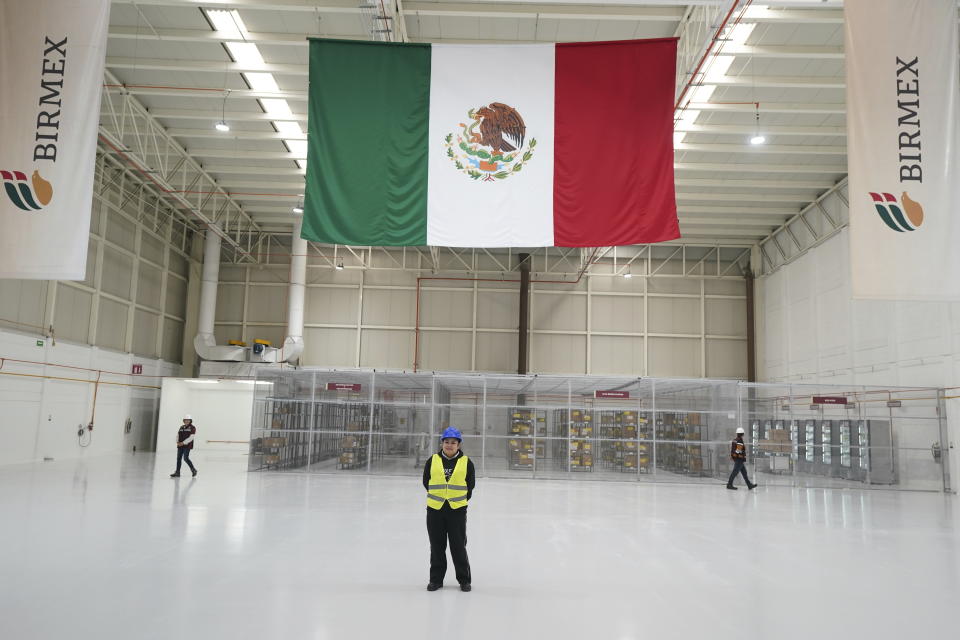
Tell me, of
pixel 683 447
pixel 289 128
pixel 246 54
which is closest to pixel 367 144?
pixel 246 54

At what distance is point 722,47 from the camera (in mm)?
16984

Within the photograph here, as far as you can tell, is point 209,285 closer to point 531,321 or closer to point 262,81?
point 262,81

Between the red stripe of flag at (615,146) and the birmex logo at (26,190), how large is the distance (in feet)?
22.0

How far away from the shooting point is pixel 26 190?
877cm

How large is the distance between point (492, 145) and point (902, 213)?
5.55m

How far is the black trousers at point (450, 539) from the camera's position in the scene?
23.4 ft

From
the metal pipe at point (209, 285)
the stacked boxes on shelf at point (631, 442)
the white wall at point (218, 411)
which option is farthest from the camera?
the metal pipe at point (209, 285)

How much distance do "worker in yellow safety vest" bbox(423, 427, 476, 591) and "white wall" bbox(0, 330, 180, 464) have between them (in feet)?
64.6

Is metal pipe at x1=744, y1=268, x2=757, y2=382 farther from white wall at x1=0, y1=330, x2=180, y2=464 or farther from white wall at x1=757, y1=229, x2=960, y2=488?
white wall at x1=0, y1=330, x2=180, y2=464

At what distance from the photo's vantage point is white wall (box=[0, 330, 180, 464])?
2173 centimetres

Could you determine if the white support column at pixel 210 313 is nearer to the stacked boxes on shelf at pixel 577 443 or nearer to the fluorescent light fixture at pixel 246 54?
the fluorescent light fixture at pixel 246 54

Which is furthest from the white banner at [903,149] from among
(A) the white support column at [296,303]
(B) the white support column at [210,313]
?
(B) the white support column at [210,313]

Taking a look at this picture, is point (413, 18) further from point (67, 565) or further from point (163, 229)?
point (163, 229)

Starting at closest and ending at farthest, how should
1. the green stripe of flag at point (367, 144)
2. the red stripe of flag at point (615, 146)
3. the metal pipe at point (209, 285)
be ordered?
the red stripe of flag at point (615, 146) < the green stripe of flag at point (367, 144) < the metal pipe at point (209, 285)
